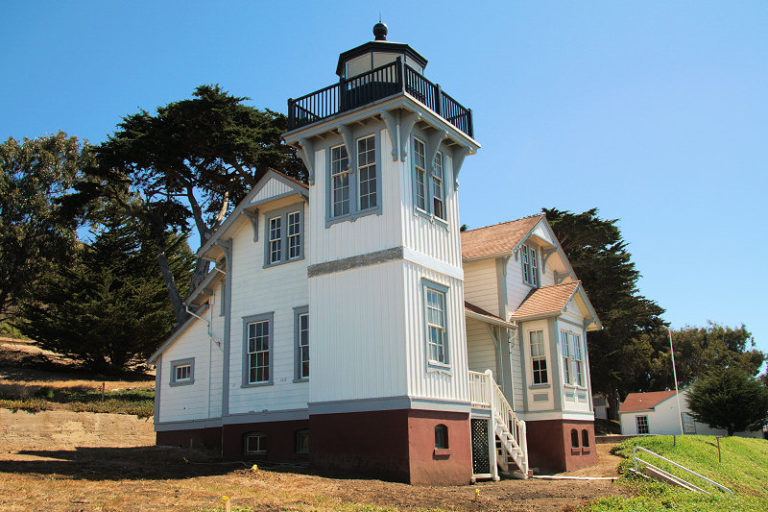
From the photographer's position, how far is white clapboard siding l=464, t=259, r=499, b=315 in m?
21.9

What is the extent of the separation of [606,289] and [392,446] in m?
29.5

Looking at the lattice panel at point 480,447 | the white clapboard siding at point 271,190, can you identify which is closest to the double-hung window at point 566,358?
the lattice panel at point 480,447

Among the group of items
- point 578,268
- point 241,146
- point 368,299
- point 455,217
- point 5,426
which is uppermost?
point 241,146

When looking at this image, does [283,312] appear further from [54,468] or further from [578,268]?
[578,268]

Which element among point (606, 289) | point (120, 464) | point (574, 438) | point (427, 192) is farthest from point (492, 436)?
point (606, 289)

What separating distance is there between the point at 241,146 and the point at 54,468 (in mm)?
20380

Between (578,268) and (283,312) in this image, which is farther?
(578,268)

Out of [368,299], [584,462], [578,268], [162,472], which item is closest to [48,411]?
[162,472]

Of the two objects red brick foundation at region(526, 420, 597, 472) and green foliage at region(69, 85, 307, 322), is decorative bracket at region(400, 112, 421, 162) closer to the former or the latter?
red brick foundation at region(526, 420, 597, 472)

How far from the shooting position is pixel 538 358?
21578mm

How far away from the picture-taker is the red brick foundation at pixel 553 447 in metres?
20.4

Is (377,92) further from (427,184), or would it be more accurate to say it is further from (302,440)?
(302,440)

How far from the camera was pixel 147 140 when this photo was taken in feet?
103

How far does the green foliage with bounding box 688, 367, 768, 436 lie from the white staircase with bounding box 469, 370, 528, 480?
2853cm
